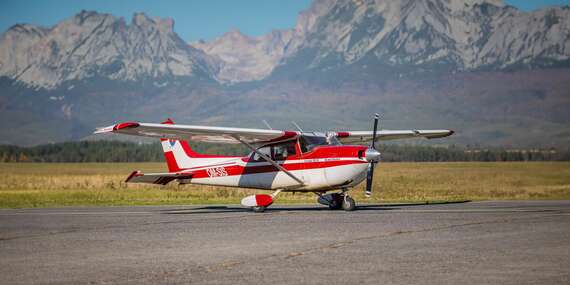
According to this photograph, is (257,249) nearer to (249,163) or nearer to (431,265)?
(431,265)

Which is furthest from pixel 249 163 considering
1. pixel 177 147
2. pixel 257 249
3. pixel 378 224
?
pixel 257 249

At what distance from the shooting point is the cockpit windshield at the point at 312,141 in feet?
79.0

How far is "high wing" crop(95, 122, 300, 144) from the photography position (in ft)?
70.7

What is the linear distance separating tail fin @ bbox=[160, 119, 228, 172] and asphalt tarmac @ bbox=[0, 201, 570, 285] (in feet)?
13.7

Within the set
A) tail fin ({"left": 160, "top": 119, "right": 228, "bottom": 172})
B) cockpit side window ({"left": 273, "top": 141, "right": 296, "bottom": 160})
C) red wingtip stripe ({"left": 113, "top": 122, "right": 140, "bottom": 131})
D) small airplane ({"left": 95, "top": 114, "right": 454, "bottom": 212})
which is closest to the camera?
red wingtip stripe ({"left": 113, "top": 122, "right": 140, "bottom": 131})

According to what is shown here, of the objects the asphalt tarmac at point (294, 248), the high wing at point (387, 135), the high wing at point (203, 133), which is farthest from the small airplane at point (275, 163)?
the asphalt tarmac at point (294, 248)

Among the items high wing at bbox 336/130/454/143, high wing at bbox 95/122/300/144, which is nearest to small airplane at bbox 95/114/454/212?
high wing at bbox 95/122/300/144

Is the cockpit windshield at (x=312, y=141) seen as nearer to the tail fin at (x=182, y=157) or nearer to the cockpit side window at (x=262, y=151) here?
the cockpit side window at (x=262, y=151)

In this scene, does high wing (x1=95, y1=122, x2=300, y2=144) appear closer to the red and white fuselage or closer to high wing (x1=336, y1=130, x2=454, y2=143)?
the red and white fuselage

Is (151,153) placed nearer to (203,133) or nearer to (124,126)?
(203,133)

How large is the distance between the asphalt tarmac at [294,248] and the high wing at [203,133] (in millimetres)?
2264

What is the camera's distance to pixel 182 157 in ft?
88.6

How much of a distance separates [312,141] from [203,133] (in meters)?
3.09

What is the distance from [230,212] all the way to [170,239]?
800 cm
